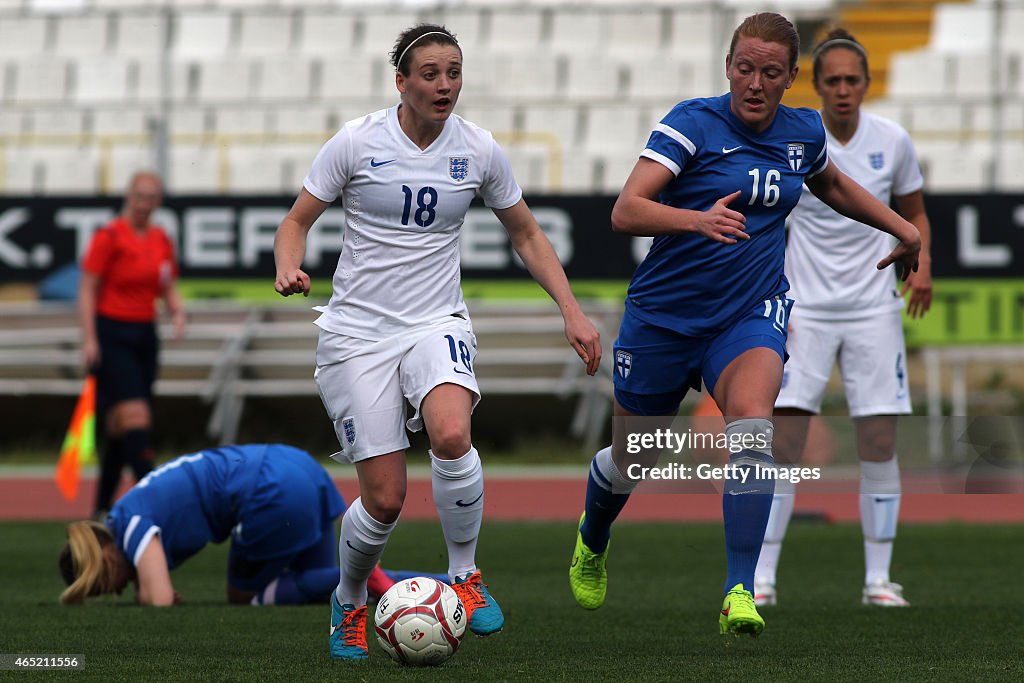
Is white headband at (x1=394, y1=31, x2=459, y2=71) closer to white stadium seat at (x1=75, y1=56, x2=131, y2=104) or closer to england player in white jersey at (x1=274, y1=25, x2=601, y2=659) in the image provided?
england player in white jersey at (x1=274, y1=25, x2=601, y2=659)

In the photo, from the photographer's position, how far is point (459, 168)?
16.8 ft

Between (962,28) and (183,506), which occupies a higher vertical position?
(962,28)

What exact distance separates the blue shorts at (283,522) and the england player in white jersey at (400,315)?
1.45 metres

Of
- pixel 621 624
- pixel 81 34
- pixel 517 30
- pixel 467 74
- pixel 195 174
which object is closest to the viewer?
pixel 621 624

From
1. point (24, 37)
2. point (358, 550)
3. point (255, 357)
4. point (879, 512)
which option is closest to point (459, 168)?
point (358, 550)

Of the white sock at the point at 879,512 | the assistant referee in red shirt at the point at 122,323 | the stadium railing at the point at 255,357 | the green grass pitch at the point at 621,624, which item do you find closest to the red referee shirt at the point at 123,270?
the assistant referee in red shirt at the point at 122,323

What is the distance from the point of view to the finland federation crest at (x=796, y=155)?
5.32m

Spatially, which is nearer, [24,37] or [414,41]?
[414,41]

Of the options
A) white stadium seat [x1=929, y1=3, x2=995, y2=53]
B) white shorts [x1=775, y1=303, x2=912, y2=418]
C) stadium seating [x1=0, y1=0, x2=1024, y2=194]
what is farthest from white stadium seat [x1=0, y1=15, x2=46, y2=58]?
white shorts [x1=775, y1=303, x2=912, y2=418]

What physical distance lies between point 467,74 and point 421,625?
45.2ft

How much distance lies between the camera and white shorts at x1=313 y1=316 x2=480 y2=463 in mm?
4973

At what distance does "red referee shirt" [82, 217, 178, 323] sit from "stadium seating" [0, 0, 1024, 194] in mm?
6135

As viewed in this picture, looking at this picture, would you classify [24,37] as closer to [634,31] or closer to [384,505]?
[634,31]

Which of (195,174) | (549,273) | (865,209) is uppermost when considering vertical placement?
(195,174)
